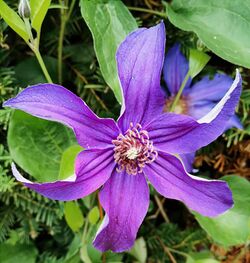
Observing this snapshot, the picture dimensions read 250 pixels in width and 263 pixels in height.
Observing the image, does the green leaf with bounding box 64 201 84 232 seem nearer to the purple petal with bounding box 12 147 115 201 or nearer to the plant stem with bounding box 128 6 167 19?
the purple petal with bounding box 12 147 115 201

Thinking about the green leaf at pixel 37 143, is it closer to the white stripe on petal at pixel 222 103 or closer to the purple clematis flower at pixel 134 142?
the purple clematis flower at pixel 134 142

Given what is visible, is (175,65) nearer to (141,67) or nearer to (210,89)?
(210,89)

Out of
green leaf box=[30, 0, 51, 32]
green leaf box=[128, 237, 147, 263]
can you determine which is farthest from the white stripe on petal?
green leaf box=[128, 237, 147, 263]

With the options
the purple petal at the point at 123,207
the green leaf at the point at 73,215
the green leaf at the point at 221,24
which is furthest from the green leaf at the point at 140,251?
the green leaf at the point at 221,24

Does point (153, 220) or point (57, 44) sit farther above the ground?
point (57, 44)

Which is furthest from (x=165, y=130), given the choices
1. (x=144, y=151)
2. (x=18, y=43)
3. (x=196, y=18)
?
(x=18, y=43)

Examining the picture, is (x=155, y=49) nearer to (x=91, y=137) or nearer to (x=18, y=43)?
(x=91, y=137)

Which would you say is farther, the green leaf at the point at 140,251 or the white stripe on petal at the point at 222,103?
the green leaf at the point at 140,251
